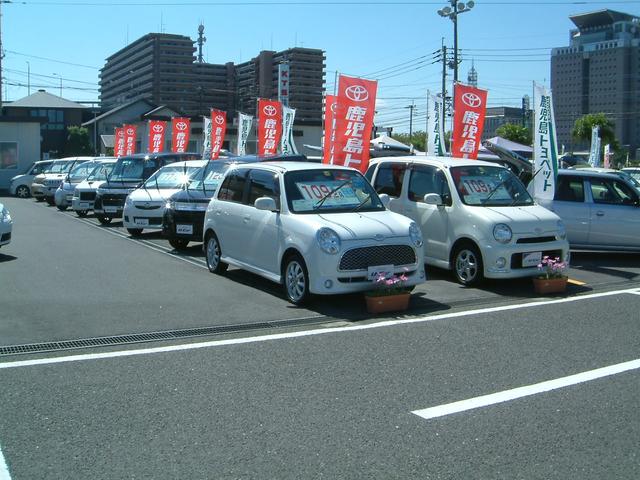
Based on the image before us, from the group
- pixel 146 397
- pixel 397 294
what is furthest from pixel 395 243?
pixel 146 397

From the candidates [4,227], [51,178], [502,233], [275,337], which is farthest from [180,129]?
[275,337]

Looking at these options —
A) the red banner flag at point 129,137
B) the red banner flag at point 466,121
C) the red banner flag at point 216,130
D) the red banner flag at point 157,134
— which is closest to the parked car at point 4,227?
the red banner flag at point 466,121

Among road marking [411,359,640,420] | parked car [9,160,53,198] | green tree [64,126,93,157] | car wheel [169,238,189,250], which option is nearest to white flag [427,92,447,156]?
car wheel [169,238,189,250]

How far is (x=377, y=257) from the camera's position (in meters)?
8.88

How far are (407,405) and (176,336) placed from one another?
3100 millimetres

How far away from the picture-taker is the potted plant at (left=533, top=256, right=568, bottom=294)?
10117 millimetres

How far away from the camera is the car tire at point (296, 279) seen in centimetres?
891

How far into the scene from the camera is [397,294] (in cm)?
881

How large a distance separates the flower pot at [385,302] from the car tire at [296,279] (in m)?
0.78

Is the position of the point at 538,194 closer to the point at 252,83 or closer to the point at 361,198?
the point at 361,198

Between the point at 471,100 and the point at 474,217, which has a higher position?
the point at 471,100

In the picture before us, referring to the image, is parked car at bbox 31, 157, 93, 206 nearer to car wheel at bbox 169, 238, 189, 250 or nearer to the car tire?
car wheel at bbox 169, 238, 189, 250

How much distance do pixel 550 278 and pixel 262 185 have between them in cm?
431

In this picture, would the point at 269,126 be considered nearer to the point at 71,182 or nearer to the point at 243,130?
the point at 243,130
